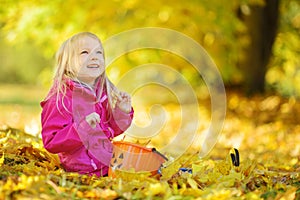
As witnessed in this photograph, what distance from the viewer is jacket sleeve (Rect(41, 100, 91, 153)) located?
3043 mm

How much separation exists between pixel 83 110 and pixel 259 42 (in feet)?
23.2

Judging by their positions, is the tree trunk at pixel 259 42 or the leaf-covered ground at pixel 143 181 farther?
the tree trunk at pixel 259 42

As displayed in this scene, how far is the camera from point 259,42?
9.84 meters

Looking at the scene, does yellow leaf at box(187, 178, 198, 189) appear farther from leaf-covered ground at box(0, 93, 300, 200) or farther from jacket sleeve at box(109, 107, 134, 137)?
jacket sleeve at box(109, 107, 134, 137)

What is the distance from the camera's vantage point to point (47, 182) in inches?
101

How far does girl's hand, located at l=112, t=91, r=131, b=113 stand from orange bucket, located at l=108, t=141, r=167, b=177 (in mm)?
328

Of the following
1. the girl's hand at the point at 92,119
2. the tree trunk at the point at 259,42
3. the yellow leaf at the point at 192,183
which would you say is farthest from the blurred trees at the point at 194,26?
the yellow leaf at the point at 192,183

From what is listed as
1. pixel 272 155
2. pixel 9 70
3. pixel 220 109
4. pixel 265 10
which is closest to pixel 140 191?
pixel 272 155

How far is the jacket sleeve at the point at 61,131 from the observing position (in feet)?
9.98

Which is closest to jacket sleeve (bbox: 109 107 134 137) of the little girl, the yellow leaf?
the little girl

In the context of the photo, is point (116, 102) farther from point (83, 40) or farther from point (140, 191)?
point (140, 191)

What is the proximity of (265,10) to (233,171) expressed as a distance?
7.02 metres

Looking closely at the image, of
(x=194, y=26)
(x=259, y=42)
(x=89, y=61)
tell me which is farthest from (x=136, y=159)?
(x=259, y=42)

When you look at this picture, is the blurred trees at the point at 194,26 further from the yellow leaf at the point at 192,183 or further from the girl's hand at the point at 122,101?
the yellow leaf at the point at 192,183
